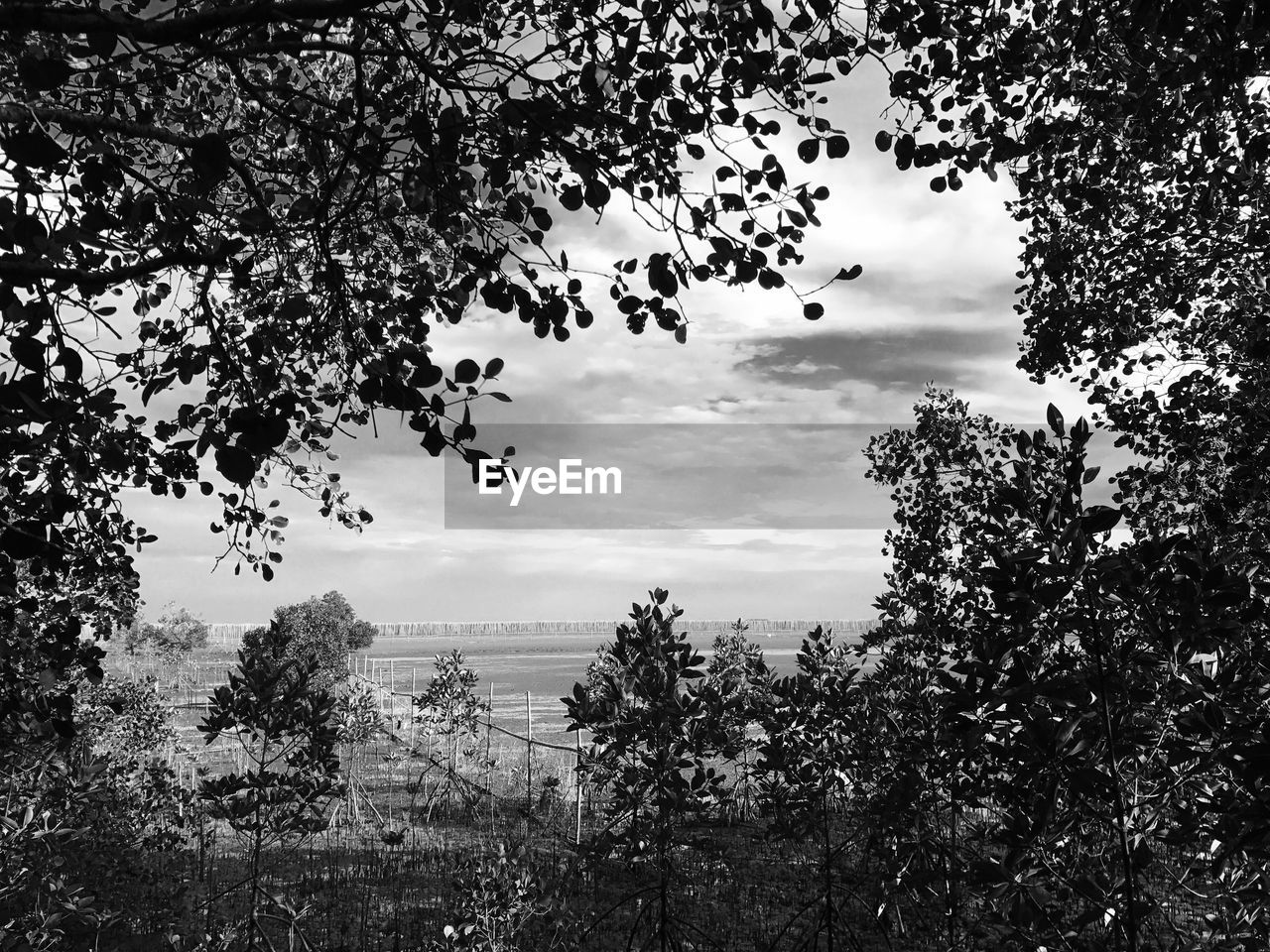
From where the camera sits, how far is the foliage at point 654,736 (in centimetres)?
561

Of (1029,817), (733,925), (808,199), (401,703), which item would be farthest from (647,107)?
(401,703)

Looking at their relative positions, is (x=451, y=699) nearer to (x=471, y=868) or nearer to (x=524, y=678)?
(x=471, y=868)

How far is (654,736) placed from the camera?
5.76m

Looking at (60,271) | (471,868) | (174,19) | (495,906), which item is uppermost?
(174,19)

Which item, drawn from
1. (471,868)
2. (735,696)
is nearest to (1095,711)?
(471,868)

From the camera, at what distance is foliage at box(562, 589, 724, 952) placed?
18.4 feet

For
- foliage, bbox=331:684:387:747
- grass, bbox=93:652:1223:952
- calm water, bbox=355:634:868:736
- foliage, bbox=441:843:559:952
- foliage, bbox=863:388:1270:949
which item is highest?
foliage, bbox=863:388:1270:949

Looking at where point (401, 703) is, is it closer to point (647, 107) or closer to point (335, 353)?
point (335, 353)

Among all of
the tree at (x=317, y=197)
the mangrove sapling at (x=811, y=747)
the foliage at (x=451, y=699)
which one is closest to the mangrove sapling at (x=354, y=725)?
the foliage at (x=451, y=699)

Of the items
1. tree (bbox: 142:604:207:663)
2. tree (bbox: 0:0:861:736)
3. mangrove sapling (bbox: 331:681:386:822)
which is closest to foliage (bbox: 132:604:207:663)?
tree (bbox: 142:604:207:663)

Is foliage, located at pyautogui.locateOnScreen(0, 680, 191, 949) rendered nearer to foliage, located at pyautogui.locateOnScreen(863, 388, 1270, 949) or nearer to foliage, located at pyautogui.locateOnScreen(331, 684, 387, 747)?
foliage, located at pyautogui.locateOnScreen(331, 684, 387, 747)

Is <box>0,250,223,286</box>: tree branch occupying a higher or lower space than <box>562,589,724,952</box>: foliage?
higher

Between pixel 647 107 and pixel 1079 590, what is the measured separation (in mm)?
2349

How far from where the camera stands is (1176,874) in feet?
9.86
